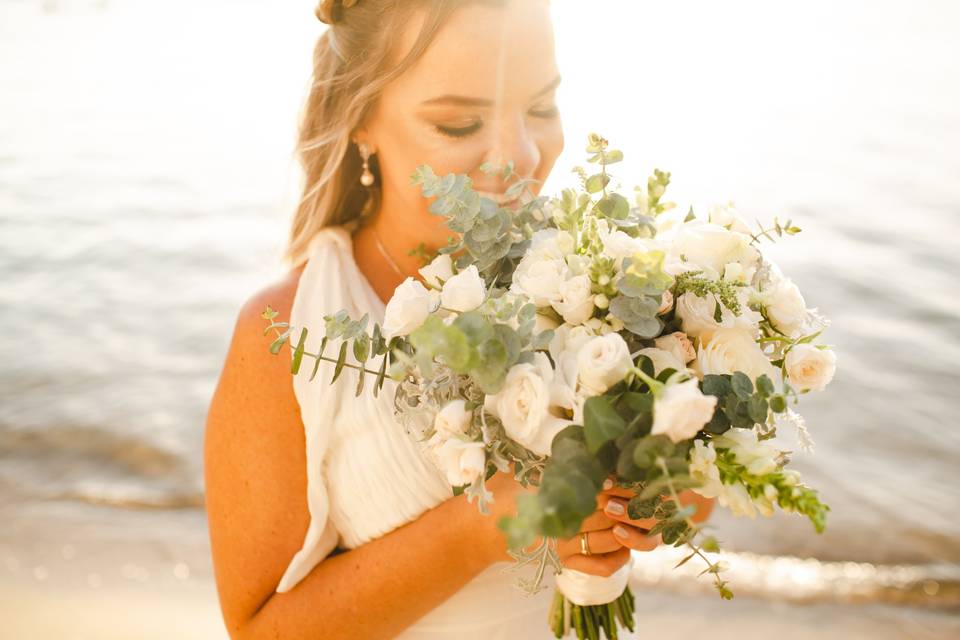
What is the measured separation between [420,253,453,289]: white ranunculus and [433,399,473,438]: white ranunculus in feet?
0.91

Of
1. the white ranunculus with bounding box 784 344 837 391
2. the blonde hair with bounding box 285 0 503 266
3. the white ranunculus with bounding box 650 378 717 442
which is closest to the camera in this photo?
the white ranunculus with bounding box 650 378 717 442

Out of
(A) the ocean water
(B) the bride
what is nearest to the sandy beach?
(A) the ocean water

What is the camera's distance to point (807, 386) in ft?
5.01

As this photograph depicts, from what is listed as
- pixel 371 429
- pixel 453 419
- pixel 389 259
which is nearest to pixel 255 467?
pixel 371 429

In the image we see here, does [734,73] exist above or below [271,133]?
above

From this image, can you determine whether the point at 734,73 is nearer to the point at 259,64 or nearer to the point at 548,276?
the point at 259,64

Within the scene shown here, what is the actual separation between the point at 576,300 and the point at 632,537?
19.5 inches

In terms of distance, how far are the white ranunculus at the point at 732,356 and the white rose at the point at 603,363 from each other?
0.20 meters

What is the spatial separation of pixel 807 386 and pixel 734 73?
11521 millimetres

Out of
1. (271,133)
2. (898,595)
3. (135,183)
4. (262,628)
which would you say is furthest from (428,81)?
(271,133)

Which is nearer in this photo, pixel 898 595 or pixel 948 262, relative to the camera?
pixel 898 595

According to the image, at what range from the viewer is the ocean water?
4.82m

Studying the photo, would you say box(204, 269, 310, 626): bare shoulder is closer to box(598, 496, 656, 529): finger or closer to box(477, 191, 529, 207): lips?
box(477, 191, 529, 207): lips

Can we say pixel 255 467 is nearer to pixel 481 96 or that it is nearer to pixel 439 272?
pixel 439 272
